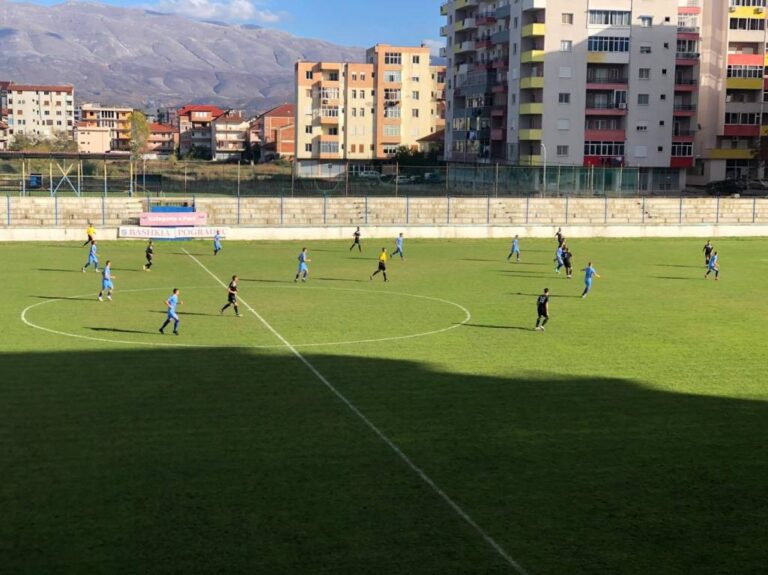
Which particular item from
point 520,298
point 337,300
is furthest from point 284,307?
point 520,298

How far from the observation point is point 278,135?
176625 mm

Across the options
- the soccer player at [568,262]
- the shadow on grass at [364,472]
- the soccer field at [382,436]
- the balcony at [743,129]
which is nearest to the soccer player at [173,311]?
the soccer field at [382,436]

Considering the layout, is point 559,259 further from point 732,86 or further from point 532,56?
point 732,86

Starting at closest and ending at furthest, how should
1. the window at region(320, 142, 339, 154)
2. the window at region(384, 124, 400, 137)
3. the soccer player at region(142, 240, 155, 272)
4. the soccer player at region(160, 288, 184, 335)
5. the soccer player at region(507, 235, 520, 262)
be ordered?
Result: the soccer player at region(160, 288, 184, 335) → the soccer player at region(142, 240, 155, 272) → the soccer player at region(507, 235, 520, 262) → the window at region(384, 124, 400, 137) → the window at region(320, 142, 339, 154)

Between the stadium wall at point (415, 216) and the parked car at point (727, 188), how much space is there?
933 inches

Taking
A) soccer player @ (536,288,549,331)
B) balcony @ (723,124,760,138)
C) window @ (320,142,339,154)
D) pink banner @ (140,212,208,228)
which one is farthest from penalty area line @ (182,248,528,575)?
window @ (320,142,339,154)

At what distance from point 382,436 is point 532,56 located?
92647 mm

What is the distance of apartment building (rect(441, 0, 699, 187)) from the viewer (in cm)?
10531

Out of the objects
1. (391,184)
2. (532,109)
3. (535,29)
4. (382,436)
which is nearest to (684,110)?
(532,109)

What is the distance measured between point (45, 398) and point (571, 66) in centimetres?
9206

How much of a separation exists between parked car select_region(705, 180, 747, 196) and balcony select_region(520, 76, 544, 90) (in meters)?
21.2

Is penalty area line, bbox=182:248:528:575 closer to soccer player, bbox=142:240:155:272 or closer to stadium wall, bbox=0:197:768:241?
soccer player, bbox=142:240:155:272

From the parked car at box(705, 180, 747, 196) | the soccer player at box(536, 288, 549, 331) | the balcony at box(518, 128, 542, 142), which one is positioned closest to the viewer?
the soccer player at box(536, 288, 549, 331)

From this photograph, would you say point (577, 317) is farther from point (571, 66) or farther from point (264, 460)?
point (571, 66)
